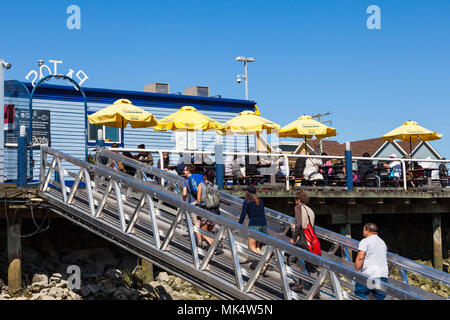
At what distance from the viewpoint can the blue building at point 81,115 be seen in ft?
45.0

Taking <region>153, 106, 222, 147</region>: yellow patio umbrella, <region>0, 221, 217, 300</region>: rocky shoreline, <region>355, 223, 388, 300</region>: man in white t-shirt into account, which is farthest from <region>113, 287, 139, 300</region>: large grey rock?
<region>355, 223, 388, 300</region>: man in white t-shirt

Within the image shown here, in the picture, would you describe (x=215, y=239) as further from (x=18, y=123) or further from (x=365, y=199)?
(x=365, y=199)

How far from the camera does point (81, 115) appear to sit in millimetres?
20188

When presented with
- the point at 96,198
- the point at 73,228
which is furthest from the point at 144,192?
the point at 73,228

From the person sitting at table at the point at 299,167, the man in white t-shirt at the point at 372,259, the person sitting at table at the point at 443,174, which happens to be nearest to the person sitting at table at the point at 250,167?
the person sitting at table at the point at 299,167

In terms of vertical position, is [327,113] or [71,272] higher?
[327,113]

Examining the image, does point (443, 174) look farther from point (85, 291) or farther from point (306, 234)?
point (306, 234)

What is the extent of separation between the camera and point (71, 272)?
1525 centimetres

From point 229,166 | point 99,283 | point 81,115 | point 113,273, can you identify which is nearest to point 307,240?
point 229,166

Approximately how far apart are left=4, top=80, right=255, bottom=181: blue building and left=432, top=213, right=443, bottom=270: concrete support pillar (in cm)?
752

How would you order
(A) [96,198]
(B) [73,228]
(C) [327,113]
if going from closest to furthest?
(A) [96,198] → (B) [73,228] → (C) [327,113]

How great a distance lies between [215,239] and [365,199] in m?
10.2

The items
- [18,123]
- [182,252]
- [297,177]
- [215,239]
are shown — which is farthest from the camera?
[297,177]

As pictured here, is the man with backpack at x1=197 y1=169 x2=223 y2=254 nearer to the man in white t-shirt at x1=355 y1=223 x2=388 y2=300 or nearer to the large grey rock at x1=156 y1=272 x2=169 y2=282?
the man in white t-shirt at x1=355 y1=223 x2=388 y2=300
